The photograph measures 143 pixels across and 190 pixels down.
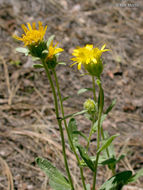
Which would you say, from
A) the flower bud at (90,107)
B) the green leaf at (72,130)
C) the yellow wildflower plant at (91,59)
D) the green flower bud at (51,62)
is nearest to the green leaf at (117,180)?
the green leaf at (72,130)

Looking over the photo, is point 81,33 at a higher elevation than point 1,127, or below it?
higher

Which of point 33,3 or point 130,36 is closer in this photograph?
point 130,36

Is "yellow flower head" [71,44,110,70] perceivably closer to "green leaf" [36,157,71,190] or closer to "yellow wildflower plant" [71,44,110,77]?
"yellow wildflower plant" [71,44,110,77]

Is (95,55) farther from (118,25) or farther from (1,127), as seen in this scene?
(118,25)

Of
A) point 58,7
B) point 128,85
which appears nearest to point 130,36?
point 128,85

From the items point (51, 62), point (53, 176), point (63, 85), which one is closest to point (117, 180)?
point (53, 176)

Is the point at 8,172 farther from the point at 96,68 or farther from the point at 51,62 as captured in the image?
the point at 96,68
